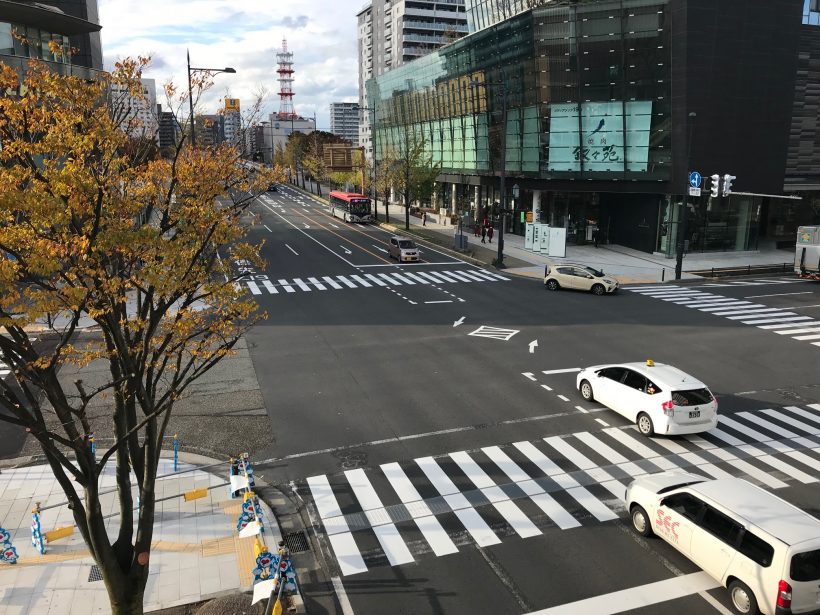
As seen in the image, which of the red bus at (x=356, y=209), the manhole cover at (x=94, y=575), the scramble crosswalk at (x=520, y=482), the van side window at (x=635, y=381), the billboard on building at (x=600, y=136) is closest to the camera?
the manhole cover at (x=94, y=575)

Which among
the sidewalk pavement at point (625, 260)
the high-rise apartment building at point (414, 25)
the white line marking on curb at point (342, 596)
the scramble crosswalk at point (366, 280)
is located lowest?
the white line marking on curb at point (342, 596)

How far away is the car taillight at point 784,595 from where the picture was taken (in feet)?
28.5

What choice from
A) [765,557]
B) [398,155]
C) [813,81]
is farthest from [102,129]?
[398,155]

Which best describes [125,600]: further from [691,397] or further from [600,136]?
[600,136]

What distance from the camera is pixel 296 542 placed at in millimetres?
11484

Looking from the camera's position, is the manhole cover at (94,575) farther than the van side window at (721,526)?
Yes

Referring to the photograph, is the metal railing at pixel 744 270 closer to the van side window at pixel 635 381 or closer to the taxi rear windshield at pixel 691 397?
the van side window at pixel 635 381

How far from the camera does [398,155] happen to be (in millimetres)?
73188

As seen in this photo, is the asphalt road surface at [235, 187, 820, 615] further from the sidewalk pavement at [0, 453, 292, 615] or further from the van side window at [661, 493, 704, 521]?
the sidewalk pavement at [0, 453, 292, 615]

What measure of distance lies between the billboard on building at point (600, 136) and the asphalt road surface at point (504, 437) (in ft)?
59.8

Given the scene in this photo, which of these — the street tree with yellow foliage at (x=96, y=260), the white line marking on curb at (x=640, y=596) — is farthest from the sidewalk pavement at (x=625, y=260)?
the street tree with yellow foliage at (x=96, y=260)

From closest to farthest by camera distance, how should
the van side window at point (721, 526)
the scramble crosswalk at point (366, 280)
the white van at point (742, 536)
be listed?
the white van at point (742, 536) → the van side window at point (721, 526) → the scramble crosswalk at point (366, 280)

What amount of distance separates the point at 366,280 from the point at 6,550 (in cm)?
2726

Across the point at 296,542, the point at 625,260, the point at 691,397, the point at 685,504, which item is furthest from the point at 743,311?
the point at 296,542
